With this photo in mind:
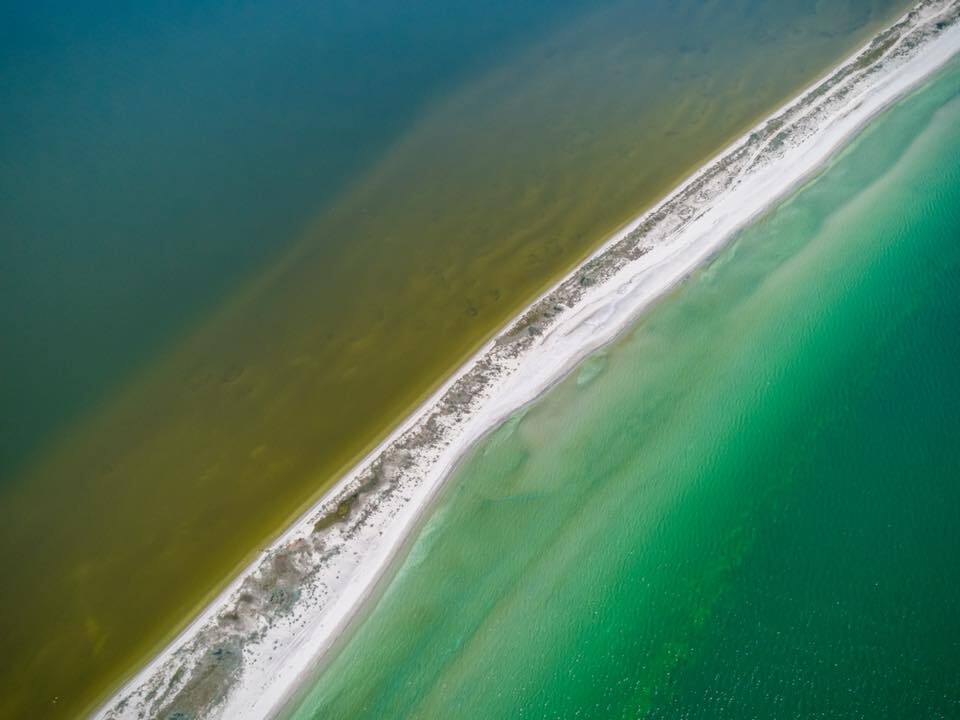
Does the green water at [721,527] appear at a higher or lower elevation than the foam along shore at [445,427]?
lower

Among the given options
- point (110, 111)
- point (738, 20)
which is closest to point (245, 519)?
point (110, 111)

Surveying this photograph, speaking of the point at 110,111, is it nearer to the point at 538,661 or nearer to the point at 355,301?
the point at 355,301

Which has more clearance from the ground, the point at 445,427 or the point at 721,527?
the point at 445,427

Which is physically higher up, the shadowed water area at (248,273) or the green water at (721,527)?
the shadowed water area at (248,273)

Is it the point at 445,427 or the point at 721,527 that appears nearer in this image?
the point at 721,527

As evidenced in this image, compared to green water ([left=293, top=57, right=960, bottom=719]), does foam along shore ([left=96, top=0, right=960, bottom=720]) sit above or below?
above
